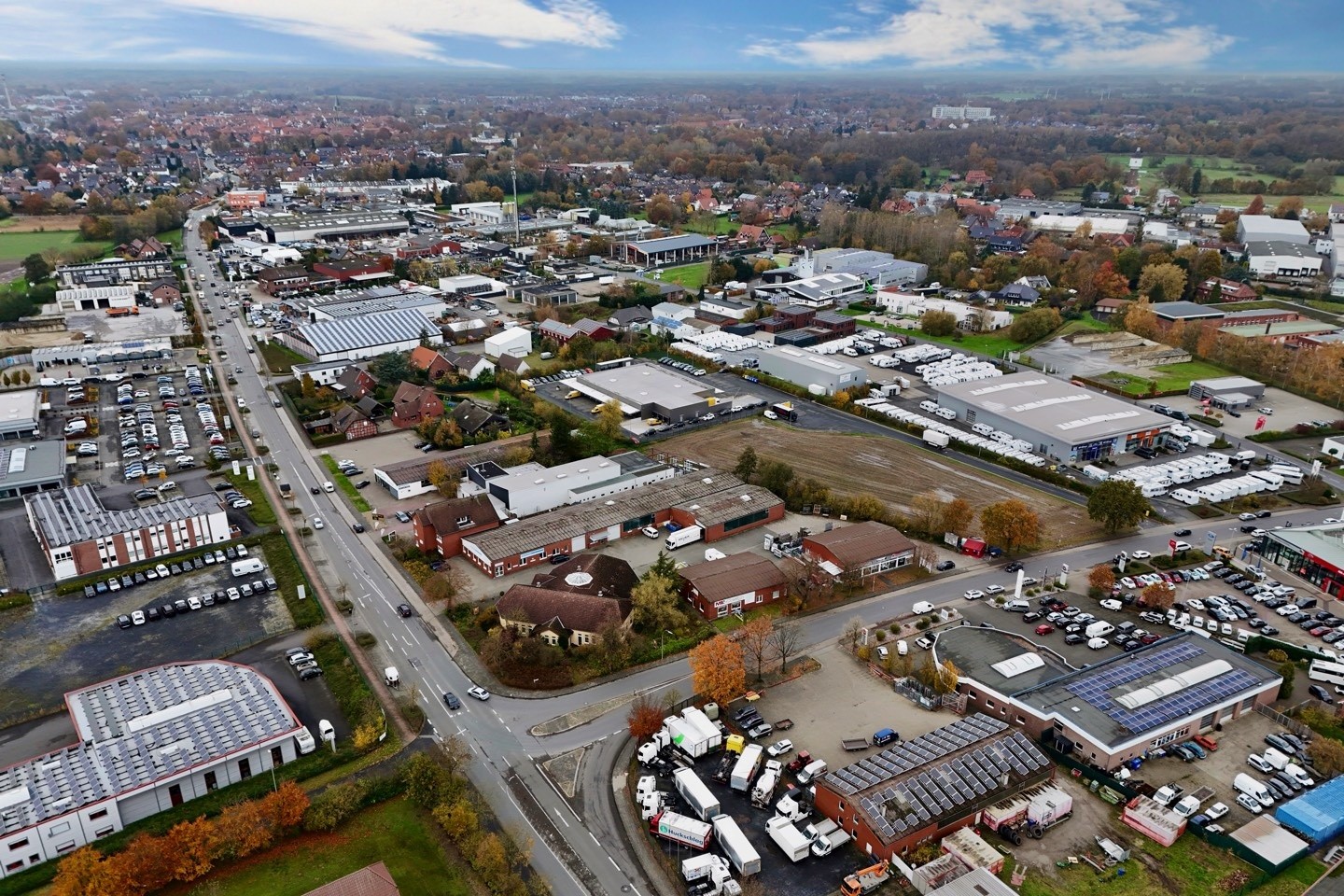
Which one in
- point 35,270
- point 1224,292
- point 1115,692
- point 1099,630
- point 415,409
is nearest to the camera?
point 1115,692

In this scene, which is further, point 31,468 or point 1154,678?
point 31,468

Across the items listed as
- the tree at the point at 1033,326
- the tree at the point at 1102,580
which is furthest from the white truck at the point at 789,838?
the tree at the point at 1033,326

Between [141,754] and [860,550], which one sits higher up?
[860,550]

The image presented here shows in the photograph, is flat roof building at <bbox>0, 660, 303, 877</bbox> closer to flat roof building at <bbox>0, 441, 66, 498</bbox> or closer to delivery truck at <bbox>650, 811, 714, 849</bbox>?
delivery truck at <bbox>650, 811, 714, 849</bbox>

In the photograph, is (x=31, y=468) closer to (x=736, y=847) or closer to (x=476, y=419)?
A: (x=476, y=419)

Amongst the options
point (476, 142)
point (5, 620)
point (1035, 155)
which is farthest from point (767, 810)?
point (476, 142)

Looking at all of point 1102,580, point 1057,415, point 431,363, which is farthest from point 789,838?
point 431,363
